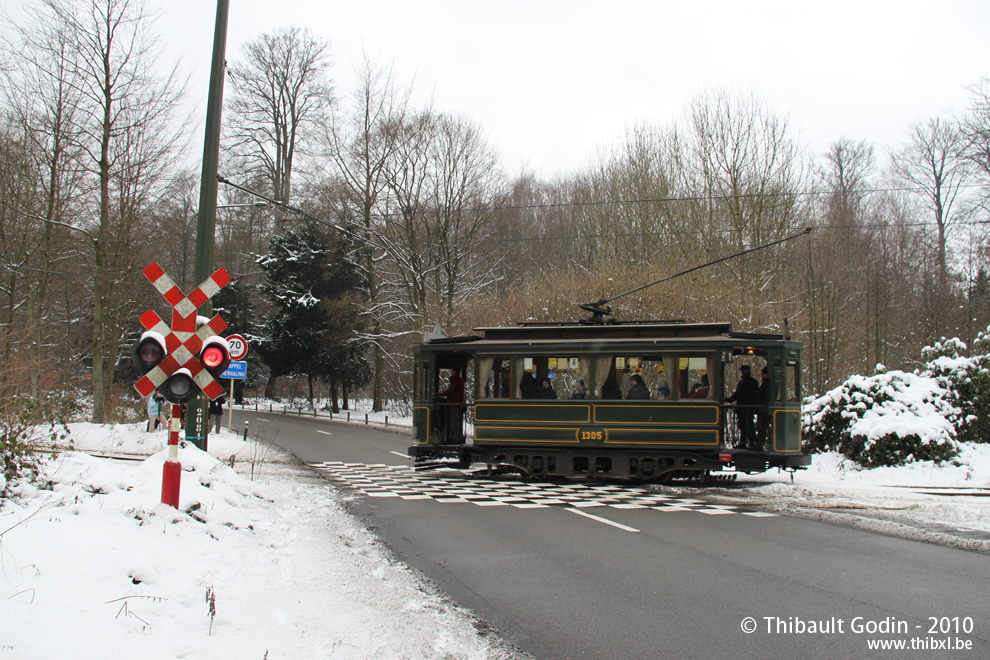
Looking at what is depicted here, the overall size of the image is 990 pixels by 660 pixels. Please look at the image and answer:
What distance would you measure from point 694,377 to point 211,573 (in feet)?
32.9

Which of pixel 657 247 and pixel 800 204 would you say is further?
pixel 657 247

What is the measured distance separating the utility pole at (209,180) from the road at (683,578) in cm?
300

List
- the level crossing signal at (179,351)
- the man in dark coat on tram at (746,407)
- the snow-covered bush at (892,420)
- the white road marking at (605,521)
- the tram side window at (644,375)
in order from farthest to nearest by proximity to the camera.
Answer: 1. the snow-covered bush at (892,420)
2. the tram side window at (644,375)
3. the man in dark coat on tram at (746,407)
4. the white road marking at (605,521)
5. the level crossing signal at (179,351)

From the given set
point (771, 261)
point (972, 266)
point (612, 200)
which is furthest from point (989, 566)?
point (972, 266)

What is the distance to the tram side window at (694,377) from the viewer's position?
13.9 metres

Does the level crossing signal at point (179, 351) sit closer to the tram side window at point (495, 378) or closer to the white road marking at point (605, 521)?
the white road marking at point (605, 521)

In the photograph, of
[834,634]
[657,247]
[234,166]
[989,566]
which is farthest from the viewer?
[234,166]

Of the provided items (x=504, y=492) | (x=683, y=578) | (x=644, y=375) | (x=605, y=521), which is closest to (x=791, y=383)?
(x=644, y=375)

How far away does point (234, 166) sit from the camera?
4541 cm

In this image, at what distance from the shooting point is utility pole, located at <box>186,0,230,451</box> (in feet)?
38.9

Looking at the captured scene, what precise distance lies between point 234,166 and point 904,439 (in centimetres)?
4064

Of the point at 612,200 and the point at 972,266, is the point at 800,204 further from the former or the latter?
the point at 972,266

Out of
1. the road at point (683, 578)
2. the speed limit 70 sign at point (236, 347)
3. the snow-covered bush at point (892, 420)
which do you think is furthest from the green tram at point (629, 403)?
the speed limit 70 sign at point (236, 347)

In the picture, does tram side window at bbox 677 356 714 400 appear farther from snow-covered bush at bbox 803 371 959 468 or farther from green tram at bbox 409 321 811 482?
snow-covered bush at bbox 803 371 959 468
